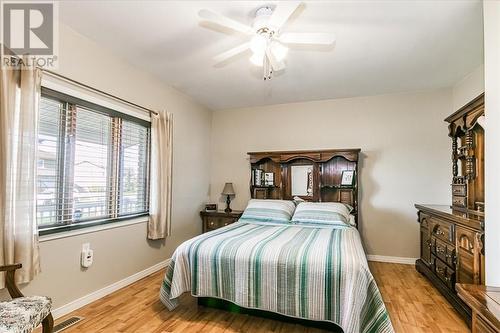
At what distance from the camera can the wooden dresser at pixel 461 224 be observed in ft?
7.41

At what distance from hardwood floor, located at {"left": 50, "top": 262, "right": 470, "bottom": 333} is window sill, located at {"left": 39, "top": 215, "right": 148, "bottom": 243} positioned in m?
0.70

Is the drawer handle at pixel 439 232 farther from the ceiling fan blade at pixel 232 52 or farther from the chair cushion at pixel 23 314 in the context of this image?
the chair cushion at pixel 23 314

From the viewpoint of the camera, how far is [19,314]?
155 centimetres

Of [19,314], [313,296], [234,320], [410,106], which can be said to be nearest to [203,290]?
[234,320]

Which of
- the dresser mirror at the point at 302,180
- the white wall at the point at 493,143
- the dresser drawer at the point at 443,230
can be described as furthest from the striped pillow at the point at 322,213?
the white wall at the point at 493,143

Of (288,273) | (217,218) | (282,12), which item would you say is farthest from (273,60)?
(217,218)

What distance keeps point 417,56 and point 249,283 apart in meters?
2.89

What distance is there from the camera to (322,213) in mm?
3562

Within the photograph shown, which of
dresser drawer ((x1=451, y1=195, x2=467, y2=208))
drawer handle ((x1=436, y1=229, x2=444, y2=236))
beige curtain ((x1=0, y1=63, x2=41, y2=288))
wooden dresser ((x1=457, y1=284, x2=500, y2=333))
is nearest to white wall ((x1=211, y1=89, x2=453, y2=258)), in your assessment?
dresser drawer ((x1=451, y1=195, x2=467, y2=208))

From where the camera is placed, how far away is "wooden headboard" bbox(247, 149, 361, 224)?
13.4 feet

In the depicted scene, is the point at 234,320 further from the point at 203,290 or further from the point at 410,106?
the point at 410,106

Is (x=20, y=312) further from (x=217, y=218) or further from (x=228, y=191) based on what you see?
(x=228, y=191)

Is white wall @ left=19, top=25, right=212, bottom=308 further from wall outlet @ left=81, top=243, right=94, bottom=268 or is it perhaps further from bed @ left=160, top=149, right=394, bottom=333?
bed @ left=160, top=149, right=394, bottom=333

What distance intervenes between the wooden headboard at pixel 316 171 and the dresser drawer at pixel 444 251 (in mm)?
1118
